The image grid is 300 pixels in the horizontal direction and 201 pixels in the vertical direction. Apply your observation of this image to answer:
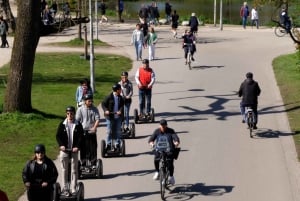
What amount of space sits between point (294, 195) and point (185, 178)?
7.81ft

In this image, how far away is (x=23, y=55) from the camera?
21828 mm

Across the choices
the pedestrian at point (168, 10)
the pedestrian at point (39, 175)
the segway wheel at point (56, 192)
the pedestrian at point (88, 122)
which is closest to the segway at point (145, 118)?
the pedestrian at point (88, 122)

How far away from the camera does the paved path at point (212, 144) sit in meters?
15.3

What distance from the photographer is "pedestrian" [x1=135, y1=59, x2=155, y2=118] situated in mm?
21422

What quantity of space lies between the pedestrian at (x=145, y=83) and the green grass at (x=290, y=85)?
4.04 meters

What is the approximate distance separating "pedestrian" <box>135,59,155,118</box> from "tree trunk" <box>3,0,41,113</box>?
3.16 m

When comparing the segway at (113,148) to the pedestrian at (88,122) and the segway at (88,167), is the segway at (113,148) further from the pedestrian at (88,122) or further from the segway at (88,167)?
the pedestrian at (88,122)

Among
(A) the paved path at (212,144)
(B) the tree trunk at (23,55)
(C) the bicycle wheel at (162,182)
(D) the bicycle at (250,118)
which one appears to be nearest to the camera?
(C) the bicycle wheel at (162,182)

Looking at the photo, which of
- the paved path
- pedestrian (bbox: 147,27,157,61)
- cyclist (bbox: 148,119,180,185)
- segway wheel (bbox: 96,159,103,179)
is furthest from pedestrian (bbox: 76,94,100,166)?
pedestrian (bbox: 147,27,157,61)

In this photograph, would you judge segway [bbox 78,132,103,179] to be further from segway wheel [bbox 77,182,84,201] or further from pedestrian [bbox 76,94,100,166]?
segway wheel [bbox 77,182,84,201]

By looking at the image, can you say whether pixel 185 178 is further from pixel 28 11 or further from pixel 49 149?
pixel 28 11

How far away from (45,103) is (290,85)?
9.10 m

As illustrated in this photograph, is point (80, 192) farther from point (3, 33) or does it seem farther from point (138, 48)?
point (3, 33)

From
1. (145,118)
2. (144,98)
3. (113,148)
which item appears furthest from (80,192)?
(144,98)
